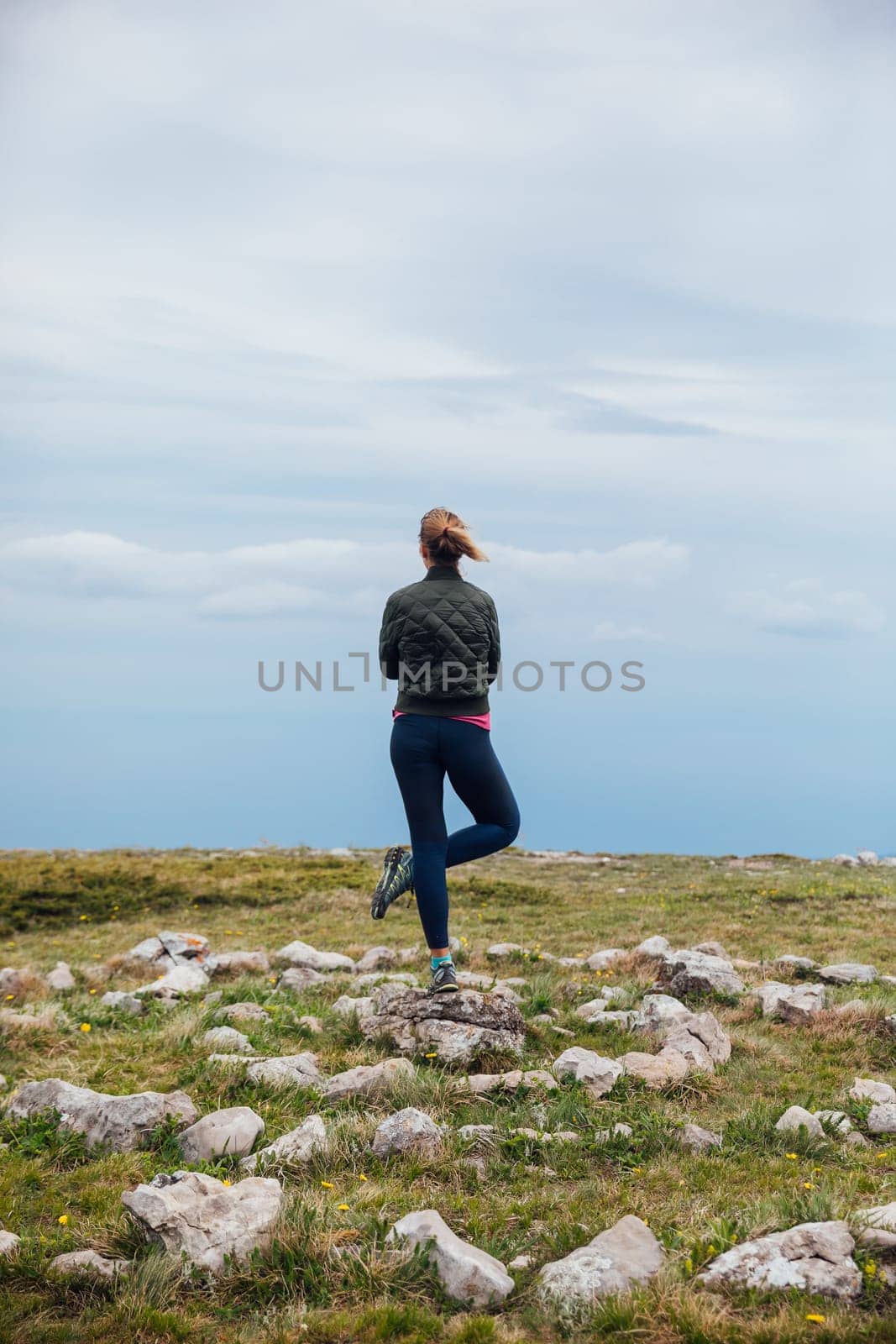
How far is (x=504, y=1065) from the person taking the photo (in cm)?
714

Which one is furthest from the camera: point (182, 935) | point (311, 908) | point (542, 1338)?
point (311, 908)

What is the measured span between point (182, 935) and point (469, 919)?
4.34 metres

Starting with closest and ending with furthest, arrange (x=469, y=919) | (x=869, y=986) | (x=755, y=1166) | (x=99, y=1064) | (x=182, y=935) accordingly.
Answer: (x=755, y=1166), (x=99, y=1064), (x=869, y=986), (x=182, y=935), (x=469, y=919)

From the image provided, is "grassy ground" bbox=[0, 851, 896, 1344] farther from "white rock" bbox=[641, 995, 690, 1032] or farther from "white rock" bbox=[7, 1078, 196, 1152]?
"white rock" bbox=[641, 995, 690, 1032]

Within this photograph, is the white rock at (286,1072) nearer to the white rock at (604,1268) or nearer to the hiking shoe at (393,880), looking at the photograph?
the hiking shoe at (393,880)

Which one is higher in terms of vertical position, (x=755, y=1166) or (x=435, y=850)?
(x=435, y=850)

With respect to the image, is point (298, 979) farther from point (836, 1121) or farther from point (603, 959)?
point (836, 1121)

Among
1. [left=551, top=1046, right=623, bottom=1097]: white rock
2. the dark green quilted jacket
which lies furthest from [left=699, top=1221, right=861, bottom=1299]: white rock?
the dark green quilted jacket

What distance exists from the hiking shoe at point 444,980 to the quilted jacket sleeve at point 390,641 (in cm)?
221

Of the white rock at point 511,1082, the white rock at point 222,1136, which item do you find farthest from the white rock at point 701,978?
the white rock at point 222,1136

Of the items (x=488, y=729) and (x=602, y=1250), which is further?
(x=488, y=729)

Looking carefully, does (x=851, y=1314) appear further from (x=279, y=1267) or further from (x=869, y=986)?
(x=869, y=986)

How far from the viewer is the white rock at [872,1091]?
6.44 metres

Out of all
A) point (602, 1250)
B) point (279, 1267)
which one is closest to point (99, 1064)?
point (279, 1267)
